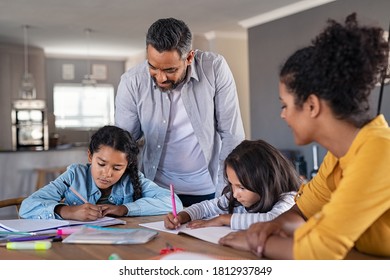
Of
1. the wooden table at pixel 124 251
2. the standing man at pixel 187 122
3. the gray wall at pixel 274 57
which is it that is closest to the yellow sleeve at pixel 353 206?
the wooden table at pixel 124 251

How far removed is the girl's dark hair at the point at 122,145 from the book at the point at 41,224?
0.23 meters

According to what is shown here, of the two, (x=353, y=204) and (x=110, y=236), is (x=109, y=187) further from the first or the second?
(x=353, y=204)

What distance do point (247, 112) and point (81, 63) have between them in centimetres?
268

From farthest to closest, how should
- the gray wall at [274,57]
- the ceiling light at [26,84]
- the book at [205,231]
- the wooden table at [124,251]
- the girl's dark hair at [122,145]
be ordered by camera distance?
the ceiling light at [26,84], the gray wall at [274,57], the girl's dark hair at [122,145], the book at [205,231], the wooden table at [124,251]

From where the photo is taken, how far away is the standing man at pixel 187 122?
1497 millimetres

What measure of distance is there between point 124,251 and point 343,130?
15.5 inches

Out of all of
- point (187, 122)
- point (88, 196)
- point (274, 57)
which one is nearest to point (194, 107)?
point (187, 122)

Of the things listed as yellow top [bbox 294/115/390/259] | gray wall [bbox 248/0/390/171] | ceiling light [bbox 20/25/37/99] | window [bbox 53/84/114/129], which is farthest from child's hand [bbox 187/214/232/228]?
window [bbox 53/84/114/129]

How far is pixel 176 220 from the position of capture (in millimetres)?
1046

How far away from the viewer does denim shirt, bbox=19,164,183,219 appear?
1263mm

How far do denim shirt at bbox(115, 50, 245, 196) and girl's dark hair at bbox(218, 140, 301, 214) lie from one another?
1.00 feet

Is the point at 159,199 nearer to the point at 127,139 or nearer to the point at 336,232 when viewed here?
the point at 127,139

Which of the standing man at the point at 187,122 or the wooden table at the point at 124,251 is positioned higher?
the standing man at the point at 187,122

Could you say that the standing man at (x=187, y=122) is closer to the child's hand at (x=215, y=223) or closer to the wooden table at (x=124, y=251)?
the child's hand at (x=215, y=223)
